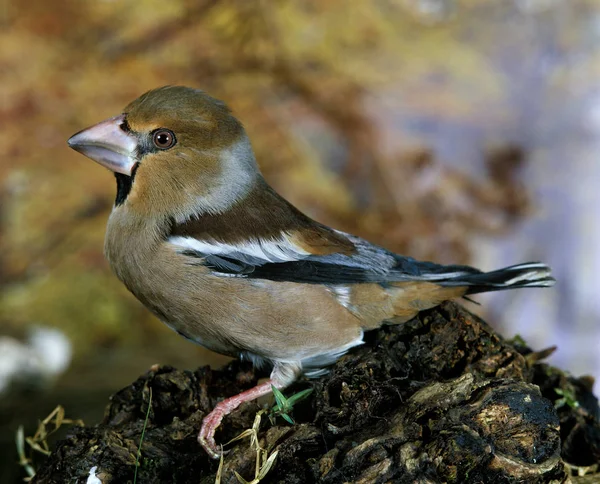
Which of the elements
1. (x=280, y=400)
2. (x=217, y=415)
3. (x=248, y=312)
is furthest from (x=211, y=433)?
(x=248, y=312)

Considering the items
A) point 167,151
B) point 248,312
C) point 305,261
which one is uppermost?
point 167,151

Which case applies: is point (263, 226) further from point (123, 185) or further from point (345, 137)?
point (345, 137)

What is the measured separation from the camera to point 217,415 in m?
2.05

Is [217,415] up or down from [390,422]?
down

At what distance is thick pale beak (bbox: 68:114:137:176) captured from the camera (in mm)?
2201

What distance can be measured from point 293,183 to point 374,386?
124 inches

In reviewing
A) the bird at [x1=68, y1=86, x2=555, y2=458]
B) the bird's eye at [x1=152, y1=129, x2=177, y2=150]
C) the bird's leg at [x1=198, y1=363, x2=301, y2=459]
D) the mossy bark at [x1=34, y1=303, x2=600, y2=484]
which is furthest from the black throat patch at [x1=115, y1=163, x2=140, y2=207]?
the bird's leg at [x1=198, y1=363, x2=301, y2=459]

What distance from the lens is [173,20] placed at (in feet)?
15.5

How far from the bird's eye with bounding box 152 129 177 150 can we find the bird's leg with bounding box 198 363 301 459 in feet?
2.71

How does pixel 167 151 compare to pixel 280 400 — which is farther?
pixel 167 151

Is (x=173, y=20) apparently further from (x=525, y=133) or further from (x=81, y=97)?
(x=525, y=133)

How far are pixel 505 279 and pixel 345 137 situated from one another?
2.84 m

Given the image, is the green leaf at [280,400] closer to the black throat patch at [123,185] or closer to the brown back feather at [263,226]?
the brown back feather at [263,226]

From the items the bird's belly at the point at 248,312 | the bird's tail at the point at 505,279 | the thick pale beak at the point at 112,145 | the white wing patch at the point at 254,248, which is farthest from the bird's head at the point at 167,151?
the bird's tail at the point at 505,279
